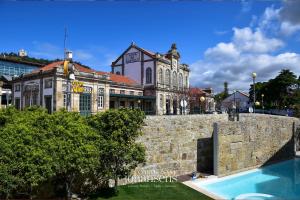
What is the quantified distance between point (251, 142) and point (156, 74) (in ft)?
82.6

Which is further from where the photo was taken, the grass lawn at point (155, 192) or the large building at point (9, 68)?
the large building at point (9, 68)

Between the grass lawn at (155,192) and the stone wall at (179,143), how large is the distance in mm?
1504

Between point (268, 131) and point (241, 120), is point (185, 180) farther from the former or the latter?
point (268, 131)

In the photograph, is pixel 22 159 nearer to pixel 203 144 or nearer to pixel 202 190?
pixel 202 190

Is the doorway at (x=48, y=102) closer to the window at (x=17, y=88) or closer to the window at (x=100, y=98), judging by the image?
the window at (x=100, y=98)

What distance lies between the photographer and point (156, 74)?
1754 inches

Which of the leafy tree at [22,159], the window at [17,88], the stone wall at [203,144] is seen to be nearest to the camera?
the leafy tree at [22,159]

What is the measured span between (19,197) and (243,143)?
14493 millimetres

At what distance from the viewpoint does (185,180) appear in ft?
54.9

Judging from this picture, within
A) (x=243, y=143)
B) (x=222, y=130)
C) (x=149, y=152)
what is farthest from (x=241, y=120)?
(x=149, y=152)

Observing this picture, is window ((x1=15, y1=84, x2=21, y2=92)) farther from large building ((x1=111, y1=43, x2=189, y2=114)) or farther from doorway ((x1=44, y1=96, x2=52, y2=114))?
large building ((x1=111, y1=43, x2=189, y2=114))

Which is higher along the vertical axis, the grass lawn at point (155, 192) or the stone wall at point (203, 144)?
the stone wall at point (203, 144)

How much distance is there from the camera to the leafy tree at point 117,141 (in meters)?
12.5

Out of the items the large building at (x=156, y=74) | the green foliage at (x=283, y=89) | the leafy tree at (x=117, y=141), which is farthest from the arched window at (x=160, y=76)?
the leafy tree at (x=117, y=141)
